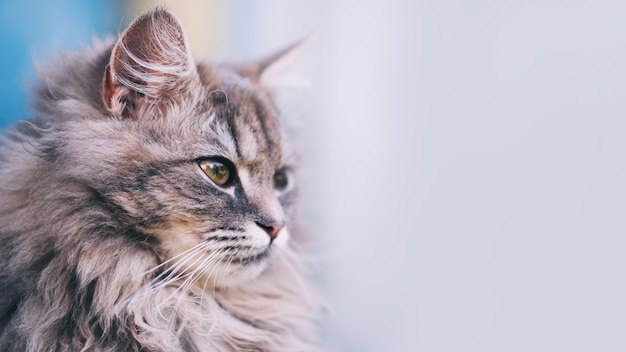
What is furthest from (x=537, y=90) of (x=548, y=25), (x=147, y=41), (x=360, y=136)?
(x=147, y=41)

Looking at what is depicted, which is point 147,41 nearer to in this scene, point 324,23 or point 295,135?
point 295,135

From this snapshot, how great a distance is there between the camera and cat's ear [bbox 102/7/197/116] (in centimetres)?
98

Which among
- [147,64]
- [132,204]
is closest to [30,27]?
[147,64]

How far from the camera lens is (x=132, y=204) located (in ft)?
3.20

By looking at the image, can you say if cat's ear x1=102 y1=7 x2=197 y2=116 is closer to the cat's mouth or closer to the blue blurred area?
the cat's mouth

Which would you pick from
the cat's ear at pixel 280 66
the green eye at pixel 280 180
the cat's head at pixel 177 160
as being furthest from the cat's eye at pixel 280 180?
the cat's ear at pixel 280 66

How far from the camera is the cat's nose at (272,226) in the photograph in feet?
3.48

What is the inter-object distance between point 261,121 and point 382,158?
783mm

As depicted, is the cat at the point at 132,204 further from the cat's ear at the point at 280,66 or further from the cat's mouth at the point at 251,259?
the cat's ear at the point at 280,66

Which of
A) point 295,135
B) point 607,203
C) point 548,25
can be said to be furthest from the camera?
point 295,135

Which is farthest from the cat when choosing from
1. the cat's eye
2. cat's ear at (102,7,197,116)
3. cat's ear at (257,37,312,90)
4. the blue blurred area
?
the blue blurred area

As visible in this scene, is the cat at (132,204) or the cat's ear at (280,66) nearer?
the cat at (132,204)

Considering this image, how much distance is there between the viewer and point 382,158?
1.89 m

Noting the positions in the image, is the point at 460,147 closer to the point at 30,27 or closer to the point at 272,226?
the point at 272,226
